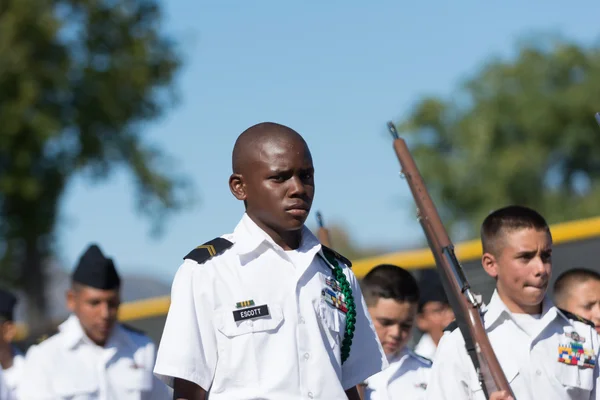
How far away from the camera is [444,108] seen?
38469mm

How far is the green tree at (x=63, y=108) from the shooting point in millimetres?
26594

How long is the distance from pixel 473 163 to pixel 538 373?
30563mm

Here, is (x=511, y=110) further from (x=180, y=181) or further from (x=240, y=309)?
(x=240, y=309)

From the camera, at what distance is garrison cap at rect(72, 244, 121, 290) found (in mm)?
7523

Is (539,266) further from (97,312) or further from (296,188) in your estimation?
(97,312)

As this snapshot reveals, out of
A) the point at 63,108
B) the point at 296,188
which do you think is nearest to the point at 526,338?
the point at 296,188

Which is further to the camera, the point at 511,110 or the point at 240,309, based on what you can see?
the point at 511,110

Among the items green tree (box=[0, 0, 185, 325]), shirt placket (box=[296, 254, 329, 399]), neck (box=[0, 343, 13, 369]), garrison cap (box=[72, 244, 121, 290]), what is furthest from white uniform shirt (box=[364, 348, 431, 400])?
green tree (box=[0, 0, 185, 325])

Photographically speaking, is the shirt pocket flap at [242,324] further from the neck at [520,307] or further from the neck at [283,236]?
the neck at [520,307]

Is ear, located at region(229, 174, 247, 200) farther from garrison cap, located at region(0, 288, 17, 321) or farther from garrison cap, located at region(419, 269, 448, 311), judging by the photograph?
garrison cap, located at region(0, 288, 17, 321)

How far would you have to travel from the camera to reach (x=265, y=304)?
4.03m

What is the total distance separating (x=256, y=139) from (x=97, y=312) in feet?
11.8

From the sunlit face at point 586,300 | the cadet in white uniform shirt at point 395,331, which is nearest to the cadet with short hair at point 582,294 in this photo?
the sunlit face at point 586,300

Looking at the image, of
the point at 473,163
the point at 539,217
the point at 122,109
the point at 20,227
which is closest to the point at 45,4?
the point at 122,109
